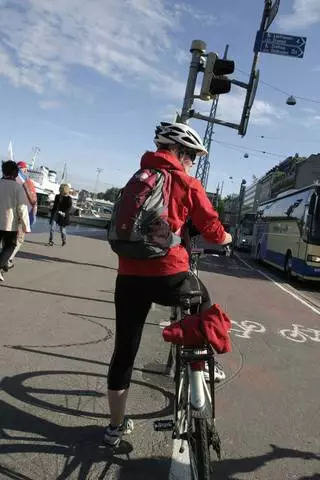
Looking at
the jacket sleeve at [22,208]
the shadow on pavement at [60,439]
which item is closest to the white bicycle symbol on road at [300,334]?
the shadow on pavement at [60,439]

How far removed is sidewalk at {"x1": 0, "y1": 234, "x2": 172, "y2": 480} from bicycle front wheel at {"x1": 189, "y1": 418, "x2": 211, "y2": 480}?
505 millimetres

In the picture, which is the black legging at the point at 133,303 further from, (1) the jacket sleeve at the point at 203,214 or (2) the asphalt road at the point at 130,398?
(2) the asphalt road at the point at 130,398

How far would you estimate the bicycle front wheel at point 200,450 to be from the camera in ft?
9.21

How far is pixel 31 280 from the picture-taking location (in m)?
9.95

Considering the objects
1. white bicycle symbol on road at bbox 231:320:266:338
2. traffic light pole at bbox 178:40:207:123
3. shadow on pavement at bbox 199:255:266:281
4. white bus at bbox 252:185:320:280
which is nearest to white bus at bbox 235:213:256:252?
white bus at bbox 252:185:320:280

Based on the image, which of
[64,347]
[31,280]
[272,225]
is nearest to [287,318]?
[31,280]

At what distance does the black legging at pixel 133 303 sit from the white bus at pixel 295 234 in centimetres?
1501

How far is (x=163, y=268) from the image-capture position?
336 centimetres

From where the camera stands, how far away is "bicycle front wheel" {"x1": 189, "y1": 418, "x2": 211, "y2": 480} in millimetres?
2809

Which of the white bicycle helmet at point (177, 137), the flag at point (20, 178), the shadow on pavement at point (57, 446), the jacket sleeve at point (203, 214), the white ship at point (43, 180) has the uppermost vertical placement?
the white ship at point (43, 180)

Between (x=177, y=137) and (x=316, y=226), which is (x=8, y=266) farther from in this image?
(x=316, y=226)

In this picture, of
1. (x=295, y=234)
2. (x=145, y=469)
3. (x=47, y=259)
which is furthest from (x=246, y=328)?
(x=295, y=234)

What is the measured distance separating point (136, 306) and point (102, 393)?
4.90 ft

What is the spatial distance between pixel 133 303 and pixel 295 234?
57.3 feet
